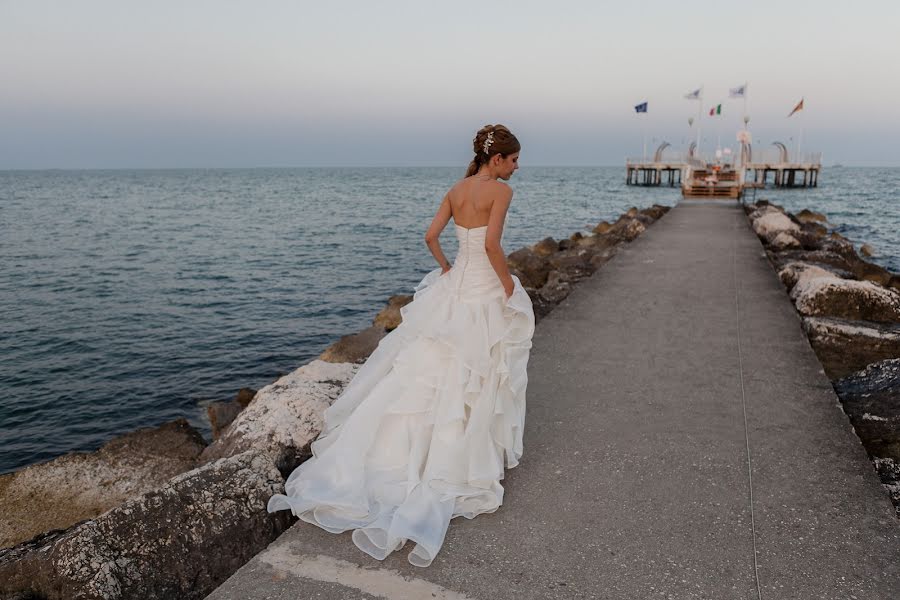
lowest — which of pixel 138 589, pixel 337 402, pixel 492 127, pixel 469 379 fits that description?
pixel 138 589

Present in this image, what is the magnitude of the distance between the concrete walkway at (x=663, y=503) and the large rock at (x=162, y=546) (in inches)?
9.1

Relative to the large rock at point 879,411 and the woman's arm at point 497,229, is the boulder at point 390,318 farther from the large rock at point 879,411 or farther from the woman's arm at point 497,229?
the woman's arm at point 497,229

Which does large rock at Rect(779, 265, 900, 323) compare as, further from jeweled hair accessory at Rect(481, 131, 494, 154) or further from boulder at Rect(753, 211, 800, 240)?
boulder at Rect(753, 211, 800, 240)

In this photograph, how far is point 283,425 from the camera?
4031mm

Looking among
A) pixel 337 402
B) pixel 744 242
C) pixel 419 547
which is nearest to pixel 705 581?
pixel 419 547

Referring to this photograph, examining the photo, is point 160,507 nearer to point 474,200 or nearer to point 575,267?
point 474,200

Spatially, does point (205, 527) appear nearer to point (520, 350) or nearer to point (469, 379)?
point (469, 379)

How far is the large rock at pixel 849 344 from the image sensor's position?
18.9ft

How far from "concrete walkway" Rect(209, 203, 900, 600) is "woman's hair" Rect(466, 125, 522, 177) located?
187 centimetres

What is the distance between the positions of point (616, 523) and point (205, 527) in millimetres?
2042

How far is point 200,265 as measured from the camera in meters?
22.3

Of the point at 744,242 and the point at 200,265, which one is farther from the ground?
the point at 744,242

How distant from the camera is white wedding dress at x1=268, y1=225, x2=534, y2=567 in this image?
317cm

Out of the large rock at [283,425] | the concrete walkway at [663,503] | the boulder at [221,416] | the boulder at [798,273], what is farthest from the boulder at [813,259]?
the large rock at [283,425]
